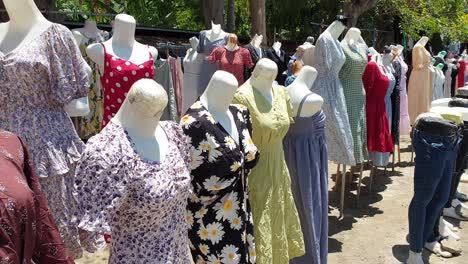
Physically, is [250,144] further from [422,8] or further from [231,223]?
[422,8]

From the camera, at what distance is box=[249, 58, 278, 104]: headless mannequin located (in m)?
2.39

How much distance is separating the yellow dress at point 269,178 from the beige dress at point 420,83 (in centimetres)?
468

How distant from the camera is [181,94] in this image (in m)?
5.10

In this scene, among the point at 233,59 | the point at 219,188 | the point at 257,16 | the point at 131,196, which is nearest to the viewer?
the point at 131,196

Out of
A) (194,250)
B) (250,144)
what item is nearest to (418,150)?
(250,144)

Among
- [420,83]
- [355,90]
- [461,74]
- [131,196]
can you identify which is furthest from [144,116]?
[461,74]

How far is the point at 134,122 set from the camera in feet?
5.52

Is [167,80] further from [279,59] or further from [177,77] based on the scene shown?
[279,59]

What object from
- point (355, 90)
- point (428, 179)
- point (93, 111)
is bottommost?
point (428, 179)

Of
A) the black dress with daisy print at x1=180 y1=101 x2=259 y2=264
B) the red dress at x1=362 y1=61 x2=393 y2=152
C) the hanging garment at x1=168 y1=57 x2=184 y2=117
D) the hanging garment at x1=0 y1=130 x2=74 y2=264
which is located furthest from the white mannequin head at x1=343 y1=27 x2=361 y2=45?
the hanging garment at x1=0 y1=130 x2=74 y2=264

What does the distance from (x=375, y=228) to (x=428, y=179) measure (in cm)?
119

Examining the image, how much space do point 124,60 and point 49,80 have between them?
0.97 meters

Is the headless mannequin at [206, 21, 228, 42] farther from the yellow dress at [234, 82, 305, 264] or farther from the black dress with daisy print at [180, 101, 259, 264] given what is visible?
the black dress with daisy print at [180, 101, 259, 264]

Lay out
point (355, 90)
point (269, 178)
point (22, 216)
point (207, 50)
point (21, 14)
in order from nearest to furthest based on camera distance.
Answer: point (22, 216) → point (21, 14) → point (269, 178) → point (355, 90) → point (207, 50)
